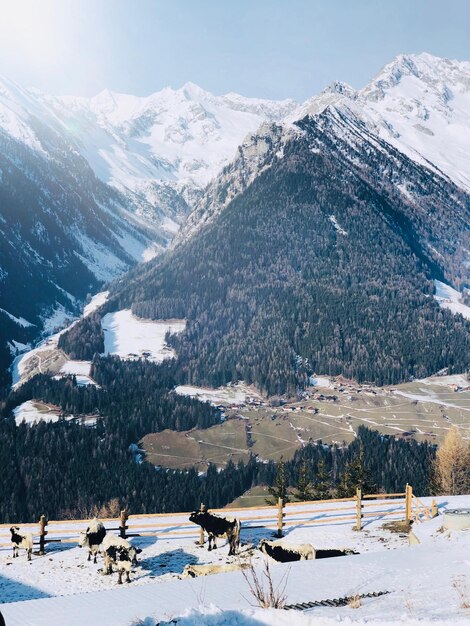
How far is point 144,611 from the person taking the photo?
18.6 meters

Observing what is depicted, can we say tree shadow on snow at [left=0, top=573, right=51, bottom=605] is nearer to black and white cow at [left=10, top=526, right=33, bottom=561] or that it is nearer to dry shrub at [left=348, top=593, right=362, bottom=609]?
black and white cow at [left=10, top=526, right=33, bottom=561]

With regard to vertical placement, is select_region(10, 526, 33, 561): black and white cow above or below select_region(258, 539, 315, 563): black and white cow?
below

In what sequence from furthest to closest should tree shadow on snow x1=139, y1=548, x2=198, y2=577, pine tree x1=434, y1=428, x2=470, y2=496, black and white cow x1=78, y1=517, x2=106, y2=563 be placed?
pine tree x1=434, y1=428, x2=470, y2=496 → black and white cow x1=78, y1=517, x2=106, y2=563 → tree shadow on snow x1=139, y1=548, x2=198, y2=577

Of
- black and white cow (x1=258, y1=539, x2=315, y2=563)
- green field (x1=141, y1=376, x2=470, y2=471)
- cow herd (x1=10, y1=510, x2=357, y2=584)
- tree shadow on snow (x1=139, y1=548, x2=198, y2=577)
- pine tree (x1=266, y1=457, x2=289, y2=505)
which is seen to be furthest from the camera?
green field (x1=141, y1=376, x2=470, y2=471)

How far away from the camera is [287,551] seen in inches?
1145

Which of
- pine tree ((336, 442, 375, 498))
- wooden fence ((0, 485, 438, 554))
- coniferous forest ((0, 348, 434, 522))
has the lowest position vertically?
coniferous forest ((0, 348, 434, 522))

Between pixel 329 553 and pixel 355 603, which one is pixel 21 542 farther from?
pixel 355 603

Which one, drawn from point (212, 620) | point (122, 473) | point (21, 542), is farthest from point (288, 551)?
point (122, 473)

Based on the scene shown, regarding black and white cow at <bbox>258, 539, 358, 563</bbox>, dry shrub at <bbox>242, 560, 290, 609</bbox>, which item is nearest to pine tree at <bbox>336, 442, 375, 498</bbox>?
black and white cow at <bbox>258, 539, 358, 563</bbox>

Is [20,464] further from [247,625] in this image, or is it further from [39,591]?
[247,625]

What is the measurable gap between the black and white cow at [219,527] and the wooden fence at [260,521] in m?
1.52

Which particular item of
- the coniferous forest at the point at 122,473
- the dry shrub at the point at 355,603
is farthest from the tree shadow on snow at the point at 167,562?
the coniferous forest at the point at 122,473

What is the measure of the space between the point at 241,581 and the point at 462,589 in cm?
881

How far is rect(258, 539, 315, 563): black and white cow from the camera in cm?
2881
